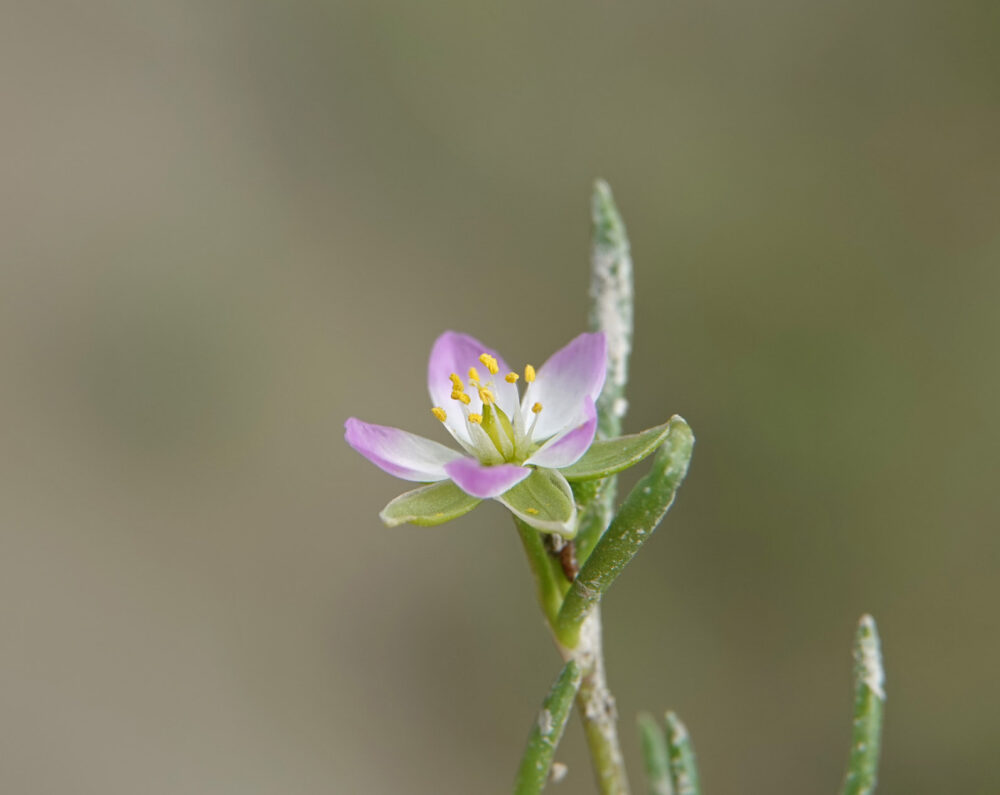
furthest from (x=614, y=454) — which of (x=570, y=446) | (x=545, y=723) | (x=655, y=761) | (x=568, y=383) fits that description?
(x=655, y=761)

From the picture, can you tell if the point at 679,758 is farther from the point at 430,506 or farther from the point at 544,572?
the point at 430,506

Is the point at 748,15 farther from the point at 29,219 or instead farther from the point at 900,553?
the point at 29,219

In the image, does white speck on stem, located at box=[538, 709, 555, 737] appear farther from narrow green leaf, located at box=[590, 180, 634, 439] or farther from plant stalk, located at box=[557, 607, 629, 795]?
narrow green leaf, located at box=[590, 180, 634, 439]

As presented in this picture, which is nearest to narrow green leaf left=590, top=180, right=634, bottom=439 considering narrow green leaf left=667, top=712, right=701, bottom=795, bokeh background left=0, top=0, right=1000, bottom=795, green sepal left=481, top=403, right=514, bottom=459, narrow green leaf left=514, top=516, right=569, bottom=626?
green sepal left=481, top=403, right=514, bottom=459

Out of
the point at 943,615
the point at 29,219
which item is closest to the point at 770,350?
the point at 943,615

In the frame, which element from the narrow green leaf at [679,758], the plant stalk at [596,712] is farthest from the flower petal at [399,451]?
the narrow green leaf at [679,758]

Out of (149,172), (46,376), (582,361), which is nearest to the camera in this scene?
(582,361)

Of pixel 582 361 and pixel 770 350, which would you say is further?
pixel 770 350

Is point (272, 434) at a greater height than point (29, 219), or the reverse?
point (29, 219)
